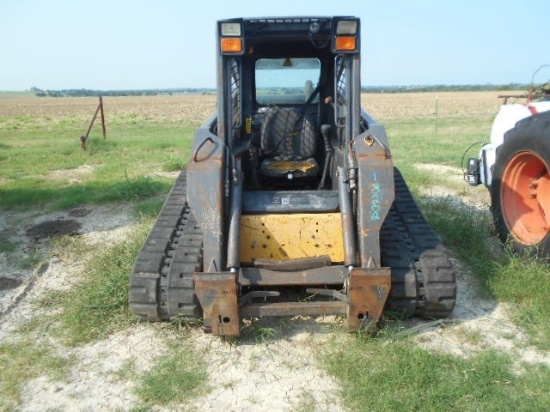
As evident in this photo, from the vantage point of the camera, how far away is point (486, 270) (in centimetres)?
452

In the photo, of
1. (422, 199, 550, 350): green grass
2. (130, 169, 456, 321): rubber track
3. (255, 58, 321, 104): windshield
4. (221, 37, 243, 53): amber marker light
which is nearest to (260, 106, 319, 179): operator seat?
(255, 58, 321, 104): windshield

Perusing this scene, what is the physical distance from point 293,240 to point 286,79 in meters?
2.37

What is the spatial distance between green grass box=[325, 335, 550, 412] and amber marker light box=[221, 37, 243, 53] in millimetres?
2270

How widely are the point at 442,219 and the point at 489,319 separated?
2.14 m

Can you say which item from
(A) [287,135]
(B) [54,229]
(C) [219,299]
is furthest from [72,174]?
(C) [219,299]

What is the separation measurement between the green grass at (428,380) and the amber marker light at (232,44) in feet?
7.45

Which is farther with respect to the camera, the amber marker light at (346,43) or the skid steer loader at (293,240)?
the amber marker light at (346,43)

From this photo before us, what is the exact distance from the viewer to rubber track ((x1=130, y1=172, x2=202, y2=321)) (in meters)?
3.57

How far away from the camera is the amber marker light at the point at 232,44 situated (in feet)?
12.0

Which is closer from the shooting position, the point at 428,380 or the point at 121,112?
Result: the point at 428,380

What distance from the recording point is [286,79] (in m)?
5.57

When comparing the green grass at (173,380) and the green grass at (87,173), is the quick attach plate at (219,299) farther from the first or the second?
the green grass at (87,173)

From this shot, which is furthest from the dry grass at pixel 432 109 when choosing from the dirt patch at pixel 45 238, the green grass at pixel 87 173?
the dirt patch at pixel 45 238

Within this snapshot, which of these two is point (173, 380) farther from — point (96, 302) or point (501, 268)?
point (501, 268)
